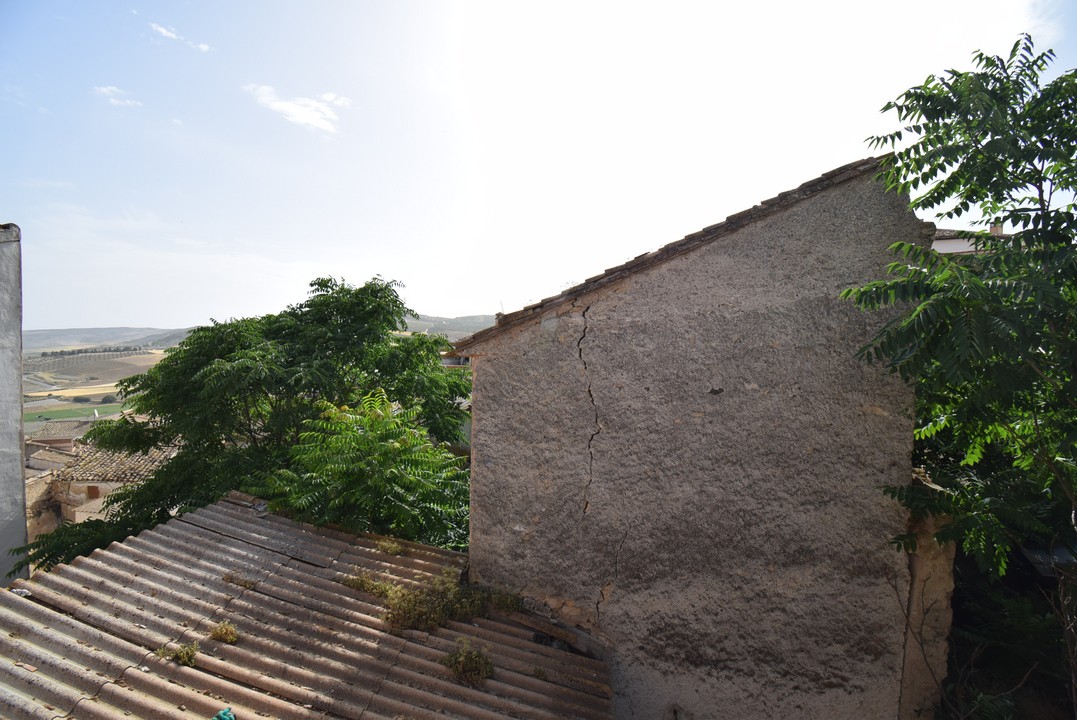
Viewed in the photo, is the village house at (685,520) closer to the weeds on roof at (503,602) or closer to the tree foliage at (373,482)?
the weeds on roof at (503,602)

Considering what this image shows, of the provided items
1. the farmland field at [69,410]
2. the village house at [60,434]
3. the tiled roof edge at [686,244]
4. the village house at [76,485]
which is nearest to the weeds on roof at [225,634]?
the tiled roof edge at [686,244]

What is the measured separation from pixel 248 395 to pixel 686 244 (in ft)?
28.6

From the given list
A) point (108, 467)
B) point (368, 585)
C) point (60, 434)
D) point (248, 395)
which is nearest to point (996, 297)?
point (368, 585)

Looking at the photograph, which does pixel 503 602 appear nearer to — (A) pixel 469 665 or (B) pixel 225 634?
(A) pixel 469 665

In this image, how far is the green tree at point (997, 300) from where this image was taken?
3.52 m

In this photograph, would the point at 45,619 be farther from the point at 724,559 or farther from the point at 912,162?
the point at 912,162

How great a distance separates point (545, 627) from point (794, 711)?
2317 millimetres

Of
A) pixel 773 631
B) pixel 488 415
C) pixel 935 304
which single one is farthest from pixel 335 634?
pixel 935 304

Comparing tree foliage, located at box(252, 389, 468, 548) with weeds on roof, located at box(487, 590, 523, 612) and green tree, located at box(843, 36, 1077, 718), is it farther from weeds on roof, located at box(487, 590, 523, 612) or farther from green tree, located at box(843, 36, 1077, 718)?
green tree, located at box(843, 36, 1077, 718)

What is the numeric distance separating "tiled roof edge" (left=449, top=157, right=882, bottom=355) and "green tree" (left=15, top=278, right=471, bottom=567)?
451cm

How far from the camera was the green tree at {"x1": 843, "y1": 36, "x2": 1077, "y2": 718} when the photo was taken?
352 centimetres

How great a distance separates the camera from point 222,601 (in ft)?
15.6

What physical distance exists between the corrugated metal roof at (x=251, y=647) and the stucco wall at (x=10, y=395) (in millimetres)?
4024

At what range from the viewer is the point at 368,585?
5.19 meters
